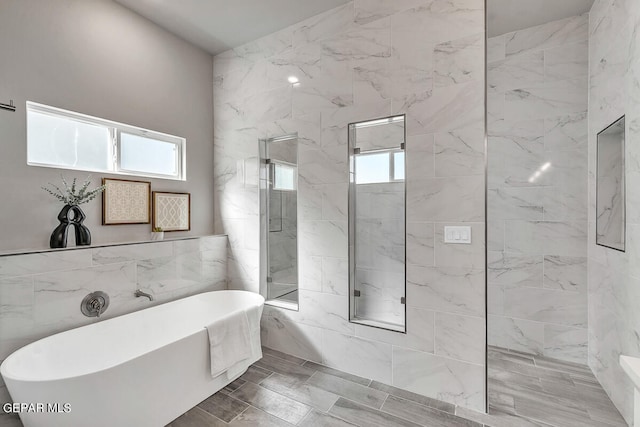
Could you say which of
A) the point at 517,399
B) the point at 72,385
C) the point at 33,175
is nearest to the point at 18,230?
the point at 33,175

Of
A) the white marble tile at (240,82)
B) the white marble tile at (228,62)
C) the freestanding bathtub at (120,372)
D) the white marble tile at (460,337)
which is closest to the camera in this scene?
the freestanding bathtub at (120,372)

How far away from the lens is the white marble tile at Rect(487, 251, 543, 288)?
2779 millimetres

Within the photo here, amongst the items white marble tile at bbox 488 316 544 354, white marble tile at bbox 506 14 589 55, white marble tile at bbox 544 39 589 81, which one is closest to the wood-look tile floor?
white marble tile at bbox 488 316 544 354

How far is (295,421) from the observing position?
1.91 m

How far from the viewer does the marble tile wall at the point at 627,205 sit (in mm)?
1765

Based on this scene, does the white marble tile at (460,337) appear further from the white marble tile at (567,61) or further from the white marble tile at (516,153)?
the white marble tile at (567,61)

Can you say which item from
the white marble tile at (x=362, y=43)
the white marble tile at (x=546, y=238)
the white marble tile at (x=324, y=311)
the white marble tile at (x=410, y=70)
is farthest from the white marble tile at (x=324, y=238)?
the white marble tile at (x=546, y=238)

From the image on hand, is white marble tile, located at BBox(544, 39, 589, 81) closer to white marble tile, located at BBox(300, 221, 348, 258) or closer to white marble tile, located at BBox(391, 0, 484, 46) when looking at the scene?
white marble tile, located at BBox(391, 0, 484, 46)

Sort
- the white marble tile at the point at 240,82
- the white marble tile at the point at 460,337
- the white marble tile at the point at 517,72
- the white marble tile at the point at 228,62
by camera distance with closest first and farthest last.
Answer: the white marble tile at the point at 460,337
the white marble tile at the point at 517,72
the white marble tile at the point at 240,82
the white marble tile at the point at 228,62

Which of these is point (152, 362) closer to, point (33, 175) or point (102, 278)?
point (102, 278)

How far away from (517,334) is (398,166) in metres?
2.12

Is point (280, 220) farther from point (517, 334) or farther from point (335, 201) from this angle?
point (517, 334)

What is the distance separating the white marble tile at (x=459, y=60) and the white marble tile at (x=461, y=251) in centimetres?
105

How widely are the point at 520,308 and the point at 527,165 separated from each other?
1402mm
